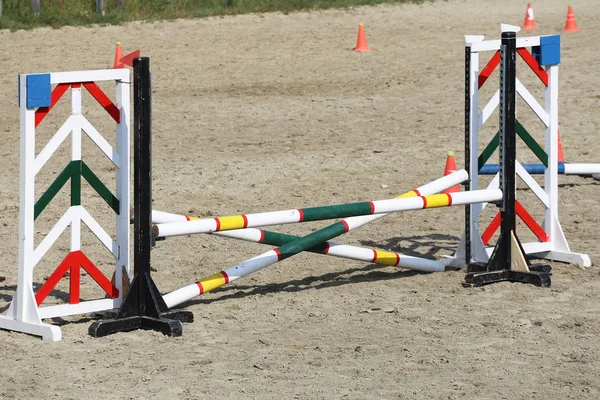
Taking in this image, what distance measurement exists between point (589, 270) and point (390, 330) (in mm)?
1877

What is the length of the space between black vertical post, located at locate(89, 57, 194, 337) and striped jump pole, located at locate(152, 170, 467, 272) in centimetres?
56

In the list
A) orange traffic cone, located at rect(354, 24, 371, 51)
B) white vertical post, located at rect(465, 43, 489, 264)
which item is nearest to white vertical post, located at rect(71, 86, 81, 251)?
white vertical post, located at rect(465, 43, 489, 264)

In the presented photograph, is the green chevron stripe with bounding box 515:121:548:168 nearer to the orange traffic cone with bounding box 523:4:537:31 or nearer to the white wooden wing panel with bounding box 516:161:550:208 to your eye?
the white wooden wing panel with bounding box 516:161:550:208

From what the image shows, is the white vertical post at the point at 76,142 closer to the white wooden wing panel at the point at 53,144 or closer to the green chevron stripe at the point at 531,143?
the white wooden wing panel at the point at 53,144

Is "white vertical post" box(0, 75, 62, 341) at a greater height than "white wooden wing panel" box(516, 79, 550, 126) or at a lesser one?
lesser

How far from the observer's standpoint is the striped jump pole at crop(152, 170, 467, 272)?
7.26 meters

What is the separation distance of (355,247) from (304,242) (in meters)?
0.41

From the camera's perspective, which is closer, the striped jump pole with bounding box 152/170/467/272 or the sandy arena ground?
the sandy arena ground

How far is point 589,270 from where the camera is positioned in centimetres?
783

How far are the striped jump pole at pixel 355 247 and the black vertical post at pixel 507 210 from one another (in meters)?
0.34

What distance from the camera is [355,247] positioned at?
7.49 m

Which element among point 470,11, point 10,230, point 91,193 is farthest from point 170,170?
point 470,11

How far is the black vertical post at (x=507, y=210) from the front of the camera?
295 inches

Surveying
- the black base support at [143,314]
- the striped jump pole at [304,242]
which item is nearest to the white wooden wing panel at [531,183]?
the striped jump pole at [304,242]
